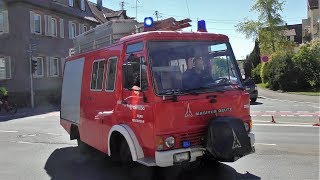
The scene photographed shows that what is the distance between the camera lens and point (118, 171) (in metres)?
8.55

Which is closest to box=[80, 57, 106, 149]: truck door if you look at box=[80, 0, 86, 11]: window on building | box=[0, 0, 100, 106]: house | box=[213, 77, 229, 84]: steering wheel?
box=[213, 77, 229, 84]: steering wheel

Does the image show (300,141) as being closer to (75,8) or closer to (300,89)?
(300,89)

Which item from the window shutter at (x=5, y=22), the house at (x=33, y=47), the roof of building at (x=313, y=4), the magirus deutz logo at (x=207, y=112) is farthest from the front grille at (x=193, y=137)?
the roof of building at (x=313, y=4)

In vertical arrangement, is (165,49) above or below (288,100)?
above

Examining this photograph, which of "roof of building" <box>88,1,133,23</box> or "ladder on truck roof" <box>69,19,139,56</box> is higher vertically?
"roof of building" <box>88,1,133,23</box>

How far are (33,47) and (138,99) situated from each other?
26.5 meters

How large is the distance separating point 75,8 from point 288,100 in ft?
71.2

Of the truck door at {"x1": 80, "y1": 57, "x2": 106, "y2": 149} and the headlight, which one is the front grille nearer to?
the headlight

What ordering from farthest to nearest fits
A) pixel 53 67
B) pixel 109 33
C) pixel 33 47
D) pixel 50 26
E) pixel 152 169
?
1. pixel 53 67
2. pixel 50 26
3. pixel 33 47
4. pixel 109 33
5. pixel 152 169

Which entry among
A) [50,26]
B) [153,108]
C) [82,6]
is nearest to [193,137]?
[153,108]

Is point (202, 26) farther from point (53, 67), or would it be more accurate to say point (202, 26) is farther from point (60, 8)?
point (60, 8)

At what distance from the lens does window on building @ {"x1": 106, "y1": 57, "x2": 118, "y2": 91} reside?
8093 mm

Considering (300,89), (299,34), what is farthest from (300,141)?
(299,34)

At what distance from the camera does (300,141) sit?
11.6 meters
